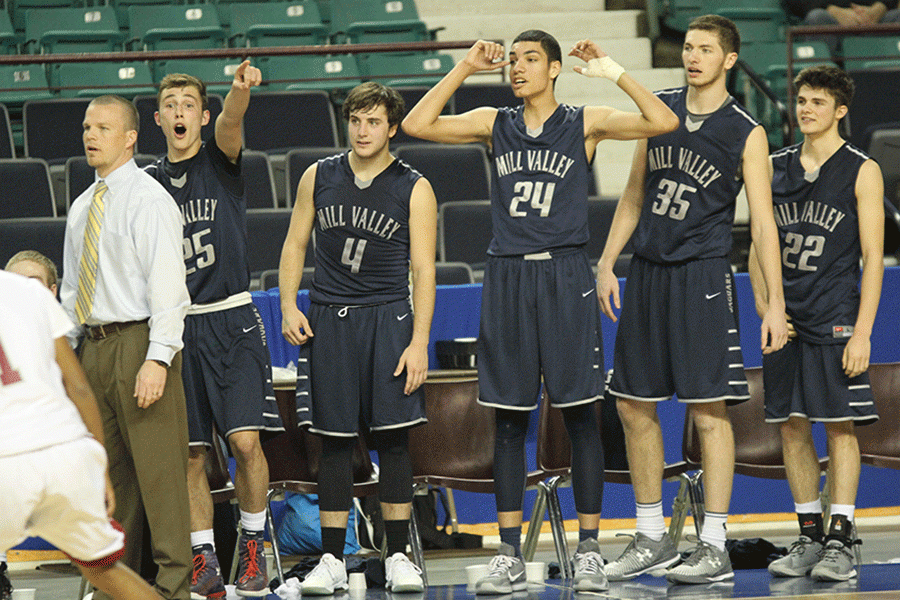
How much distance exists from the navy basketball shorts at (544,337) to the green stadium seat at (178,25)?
601 cm

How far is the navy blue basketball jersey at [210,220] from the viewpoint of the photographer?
4223mm

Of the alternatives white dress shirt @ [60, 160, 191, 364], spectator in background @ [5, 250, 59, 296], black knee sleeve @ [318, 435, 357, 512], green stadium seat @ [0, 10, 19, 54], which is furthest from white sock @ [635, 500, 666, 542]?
green stadium seat @ [0, 10, 19, 54]

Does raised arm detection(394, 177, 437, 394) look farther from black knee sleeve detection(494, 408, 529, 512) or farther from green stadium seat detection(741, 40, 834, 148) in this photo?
green stadium seat detection(741, 40, 834, 148)

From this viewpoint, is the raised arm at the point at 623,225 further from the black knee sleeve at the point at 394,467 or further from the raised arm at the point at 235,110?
the raised arm at the point at 235,110

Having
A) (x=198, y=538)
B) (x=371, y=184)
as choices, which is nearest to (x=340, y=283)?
(x=371, y=184)

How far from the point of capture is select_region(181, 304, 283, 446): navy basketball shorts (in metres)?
4.15

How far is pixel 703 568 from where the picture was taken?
4051mm

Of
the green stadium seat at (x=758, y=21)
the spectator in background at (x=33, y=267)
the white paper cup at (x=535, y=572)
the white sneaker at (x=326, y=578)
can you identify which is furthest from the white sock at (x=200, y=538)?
the green stadium seat at (x=758, y=21)

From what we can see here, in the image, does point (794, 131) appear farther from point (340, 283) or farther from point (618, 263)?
point (340, 283)

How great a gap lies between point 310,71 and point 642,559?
240 inches


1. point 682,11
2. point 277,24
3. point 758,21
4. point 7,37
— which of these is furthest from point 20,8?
point 758,21

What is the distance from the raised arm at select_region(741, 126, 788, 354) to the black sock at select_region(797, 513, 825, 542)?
0.70 m

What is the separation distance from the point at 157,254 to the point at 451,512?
2.50 m

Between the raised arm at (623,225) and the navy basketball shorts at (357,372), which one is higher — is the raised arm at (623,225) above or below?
above
